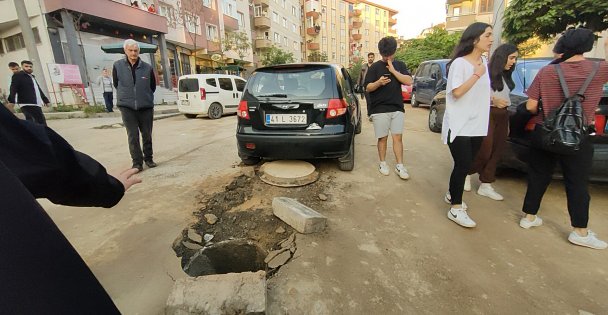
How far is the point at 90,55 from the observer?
1576cm

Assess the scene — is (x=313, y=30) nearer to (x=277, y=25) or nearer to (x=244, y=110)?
(x=277, y=25)

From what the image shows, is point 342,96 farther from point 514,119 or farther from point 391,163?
point 514,119

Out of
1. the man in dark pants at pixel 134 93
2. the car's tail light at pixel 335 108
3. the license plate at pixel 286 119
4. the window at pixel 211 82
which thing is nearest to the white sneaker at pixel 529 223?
the car's tail light at pixel 335 108

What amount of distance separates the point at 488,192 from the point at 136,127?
483cm

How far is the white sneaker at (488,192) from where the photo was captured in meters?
3.54

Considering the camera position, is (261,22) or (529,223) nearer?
(529,223)

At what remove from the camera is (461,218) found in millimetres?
2938

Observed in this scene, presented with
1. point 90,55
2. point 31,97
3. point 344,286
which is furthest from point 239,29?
point 344,286

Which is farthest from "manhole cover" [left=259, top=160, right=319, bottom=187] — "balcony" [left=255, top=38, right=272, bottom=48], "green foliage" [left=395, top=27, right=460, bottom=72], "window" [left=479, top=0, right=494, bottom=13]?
"window" [left=479, top=0, right=494, bottom=13]

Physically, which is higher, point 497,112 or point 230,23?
point 230,23

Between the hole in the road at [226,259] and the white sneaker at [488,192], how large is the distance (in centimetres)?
268

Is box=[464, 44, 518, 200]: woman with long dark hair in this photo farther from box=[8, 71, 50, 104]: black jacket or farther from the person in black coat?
box=[8, 71, 50, 104]: black jacket

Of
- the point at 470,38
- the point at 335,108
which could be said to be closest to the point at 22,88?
the point at 335,108

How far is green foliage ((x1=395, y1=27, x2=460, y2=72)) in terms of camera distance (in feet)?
86.6
